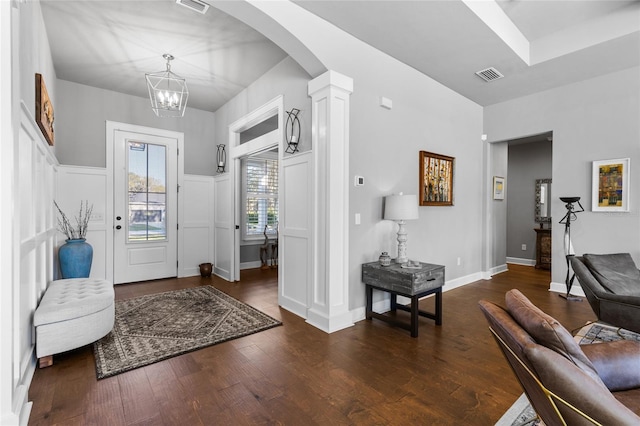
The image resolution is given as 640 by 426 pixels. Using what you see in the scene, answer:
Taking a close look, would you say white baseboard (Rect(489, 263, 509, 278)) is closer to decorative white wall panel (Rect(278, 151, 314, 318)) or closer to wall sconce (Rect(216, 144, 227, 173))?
decorative white wall panel (Rect(278, 151, 314, 318))

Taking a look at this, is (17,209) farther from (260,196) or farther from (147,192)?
(260,196)

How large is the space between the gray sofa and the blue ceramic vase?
579 cm

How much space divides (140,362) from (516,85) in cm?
584

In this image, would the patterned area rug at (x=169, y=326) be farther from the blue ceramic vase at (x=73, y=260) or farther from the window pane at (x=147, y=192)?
the window pane at (x=147, y=192)

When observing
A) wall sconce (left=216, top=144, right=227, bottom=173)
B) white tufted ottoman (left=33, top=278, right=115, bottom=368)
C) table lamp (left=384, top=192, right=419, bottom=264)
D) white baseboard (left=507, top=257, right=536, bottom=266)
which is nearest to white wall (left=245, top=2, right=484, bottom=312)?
table lamp (left=384, top=192, right=419, bottom=264)

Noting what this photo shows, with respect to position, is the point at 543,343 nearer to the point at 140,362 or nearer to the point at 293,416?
the point at 293,416

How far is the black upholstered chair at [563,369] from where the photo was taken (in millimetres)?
1012

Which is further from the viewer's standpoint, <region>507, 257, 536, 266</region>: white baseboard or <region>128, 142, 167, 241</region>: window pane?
<region>507, 257, 536, 266</region>: white baseboard

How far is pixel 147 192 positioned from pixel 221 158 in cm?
139

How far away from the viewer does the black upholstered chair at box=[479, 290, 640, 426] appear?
1012 mm

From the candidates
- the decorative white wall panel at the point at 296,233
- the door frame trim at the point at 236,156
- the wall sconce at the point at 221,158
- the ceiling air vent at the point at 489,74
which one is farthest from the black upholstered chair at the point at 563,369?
the wall sconce at the point at 221,158

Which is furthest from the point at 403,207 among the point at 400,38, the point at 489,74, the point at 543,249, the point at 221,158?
the point at 543,249

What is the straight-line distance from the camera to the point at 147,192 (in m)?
5.35

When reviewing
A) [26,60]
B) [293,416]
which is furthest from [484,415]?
[26,60]
